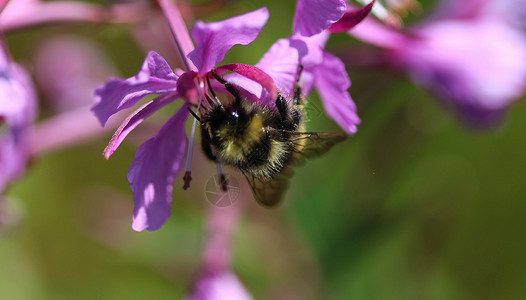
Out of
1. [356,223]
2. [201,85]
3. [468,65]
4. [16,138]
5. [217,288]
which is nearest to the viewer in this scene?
[201,85]

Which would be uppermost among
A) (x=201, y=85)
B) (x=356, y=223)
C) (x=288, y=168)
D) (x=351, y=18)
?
(x=351, y=18)

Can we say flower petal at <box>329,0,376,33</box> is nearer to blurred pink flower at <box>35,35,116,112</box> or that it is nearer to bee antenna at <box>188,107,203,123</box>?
bee antenna at <box>188,107,203,123</box>

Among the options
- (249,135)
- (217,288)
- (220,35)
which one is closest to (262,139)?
(249,135)

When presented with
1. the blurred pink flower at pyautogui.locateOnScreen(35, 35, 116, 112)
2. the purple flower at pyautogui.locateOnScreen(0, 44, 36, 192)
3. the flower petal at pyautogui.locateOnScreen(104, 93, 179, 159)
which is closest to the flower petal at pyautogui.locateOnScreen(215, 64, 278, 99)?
the flower petal at pyautogui.locateOnScreen(104, 93, 179, 159)

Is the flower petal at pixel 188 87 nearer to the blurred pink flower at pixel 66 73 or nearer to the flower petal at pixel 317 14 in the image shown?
the flower petal at pixel 317 14

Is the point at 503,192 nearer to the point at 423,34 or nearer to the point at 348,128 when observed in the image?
the point at 423,34

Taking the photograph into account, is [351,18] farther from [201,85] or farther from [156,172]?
[156,172]
